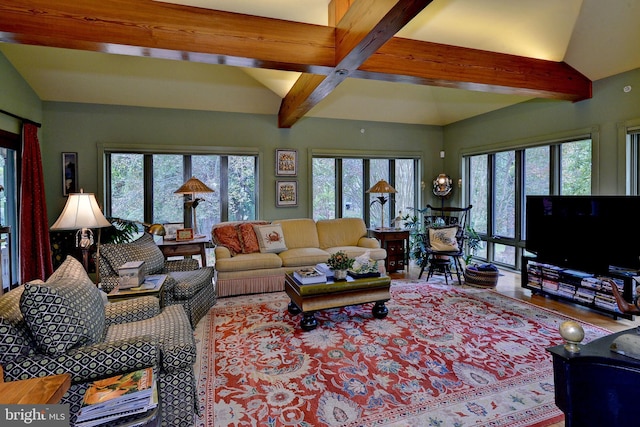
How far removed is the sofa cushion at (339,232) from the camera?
543cm

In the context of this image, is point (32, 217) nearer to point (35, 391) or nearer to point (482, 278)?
point (35, 391)

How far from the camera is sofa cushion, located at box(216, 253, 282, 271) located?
4250mm

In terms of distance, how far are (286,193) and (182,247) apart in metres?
2.06

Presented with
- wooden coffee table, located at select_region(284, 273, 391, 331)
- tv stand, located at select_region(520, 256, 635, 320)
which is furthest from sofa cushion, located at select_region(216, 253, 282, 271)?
tv stand, located at select_region(520, 256, 635, 320)

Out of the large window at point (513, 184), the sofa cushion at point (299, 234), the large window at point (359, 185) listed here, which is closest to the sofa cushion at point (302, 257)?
the sofa cushion at point (299, 234)

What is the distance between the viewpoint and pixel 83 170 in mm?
4973

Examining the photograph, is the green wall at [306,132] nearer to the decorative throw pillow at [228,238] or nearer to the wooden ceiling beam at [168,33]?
the decorative throw pillow at [228,238]

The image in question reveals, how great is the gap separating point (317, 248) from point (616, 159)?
395 cm

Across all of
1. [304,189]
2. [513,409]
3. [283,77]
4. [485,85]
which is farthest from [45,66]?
[513,409]

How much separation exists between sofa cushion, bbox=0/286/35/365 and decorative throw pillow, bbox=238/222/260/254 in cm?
302

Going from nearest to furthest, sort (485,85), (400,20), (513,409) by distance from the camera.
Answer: (513,409)
(400,20)
(485,85)

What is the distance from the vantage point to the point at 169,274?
11.2ft

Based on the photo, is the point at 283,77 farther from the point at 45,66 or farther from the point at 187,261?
the point at 45,66

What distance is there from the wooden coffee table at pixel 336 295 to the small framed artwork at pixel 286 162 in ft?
8.93
